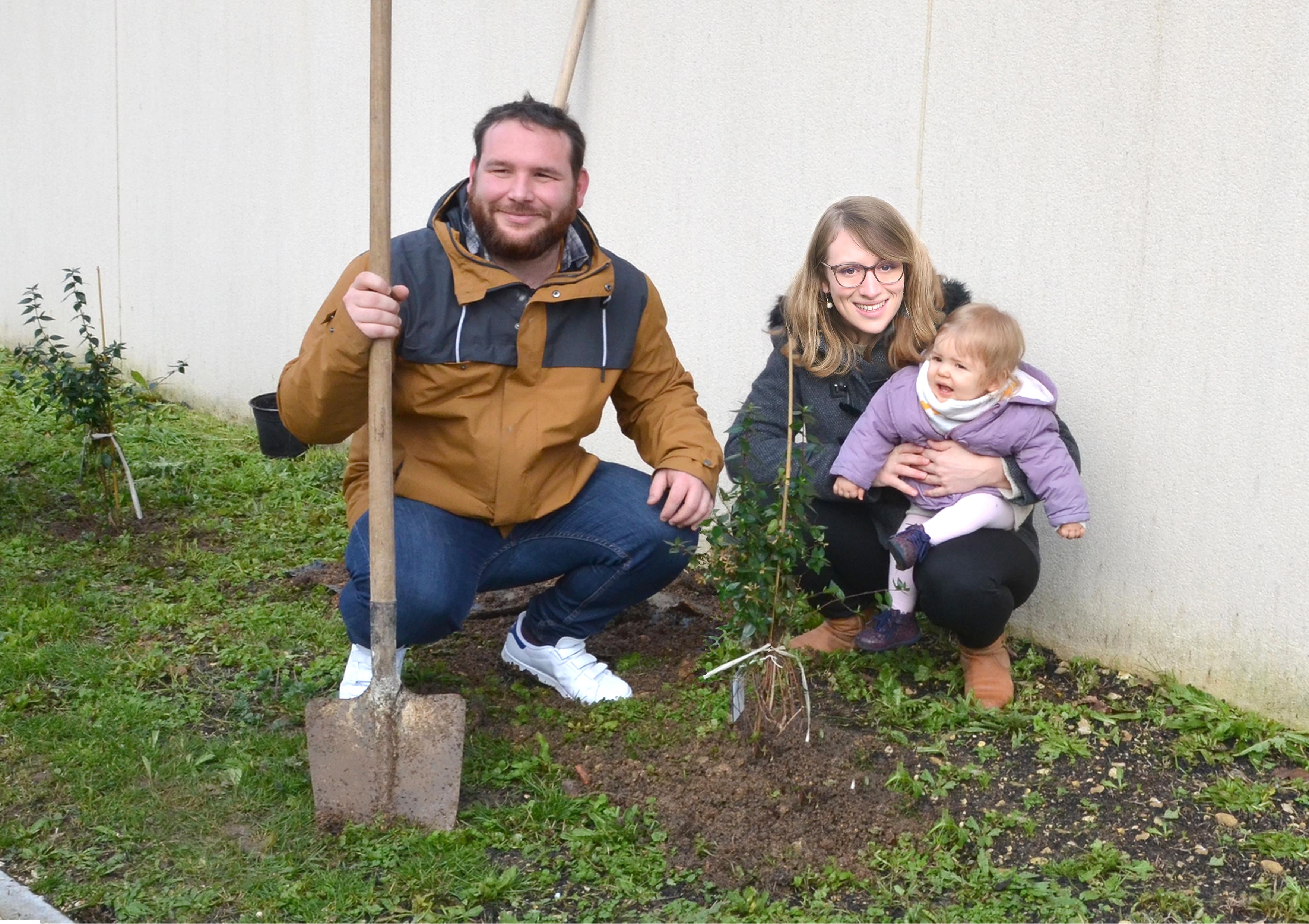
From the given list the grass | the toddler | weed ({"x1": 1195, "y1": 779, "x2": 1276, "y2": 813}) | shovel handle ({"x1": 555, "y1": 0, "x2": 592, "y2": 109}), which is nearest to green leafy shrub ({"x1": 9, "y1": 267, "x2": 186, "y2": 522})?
the grass

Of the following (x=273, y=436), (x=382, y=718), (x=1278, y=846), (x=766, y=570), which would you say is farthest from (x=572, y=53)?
(x=1278, y=846)

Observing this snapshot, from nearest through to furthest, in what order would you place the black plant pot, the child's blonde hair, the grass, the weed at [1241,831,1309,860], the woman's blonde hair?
the grass
the weed at [1241,831,1309,860]
the child's blonde hair
the woman's blonde hair
the black plant pot

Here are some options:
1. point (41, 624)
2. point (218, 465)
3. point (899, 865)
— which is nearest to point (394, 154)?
point (218, 465)

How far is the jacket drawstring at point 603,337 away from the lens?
12.3 feet

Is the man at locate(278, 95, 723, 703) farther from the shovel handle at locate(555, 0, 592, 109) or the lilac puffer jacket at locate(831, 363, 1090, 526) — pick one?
the shovel handle at locate(555, 0, 592, 109)

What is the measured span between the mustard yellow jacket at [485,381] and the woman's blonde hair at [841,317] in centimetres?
39

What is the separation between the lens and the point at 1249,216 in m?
3.50

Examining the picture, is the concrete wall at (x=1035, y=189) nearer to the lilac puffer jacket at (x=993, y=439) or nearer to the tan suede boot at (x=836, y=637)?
the lilac puffer jacket at (x=993, y=439)

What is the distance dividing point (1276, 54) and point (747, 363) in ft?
6.98

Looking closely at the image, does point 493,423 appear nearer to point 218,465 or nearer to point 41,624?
point 41,624

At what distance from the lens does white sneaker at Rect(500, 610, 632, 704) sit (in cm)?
385

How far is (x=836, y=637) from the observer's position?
413cm

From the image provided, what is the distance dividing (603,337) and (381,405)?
724mm

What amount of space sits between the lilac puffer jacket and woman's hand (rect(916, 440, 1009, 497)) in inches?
0.7
